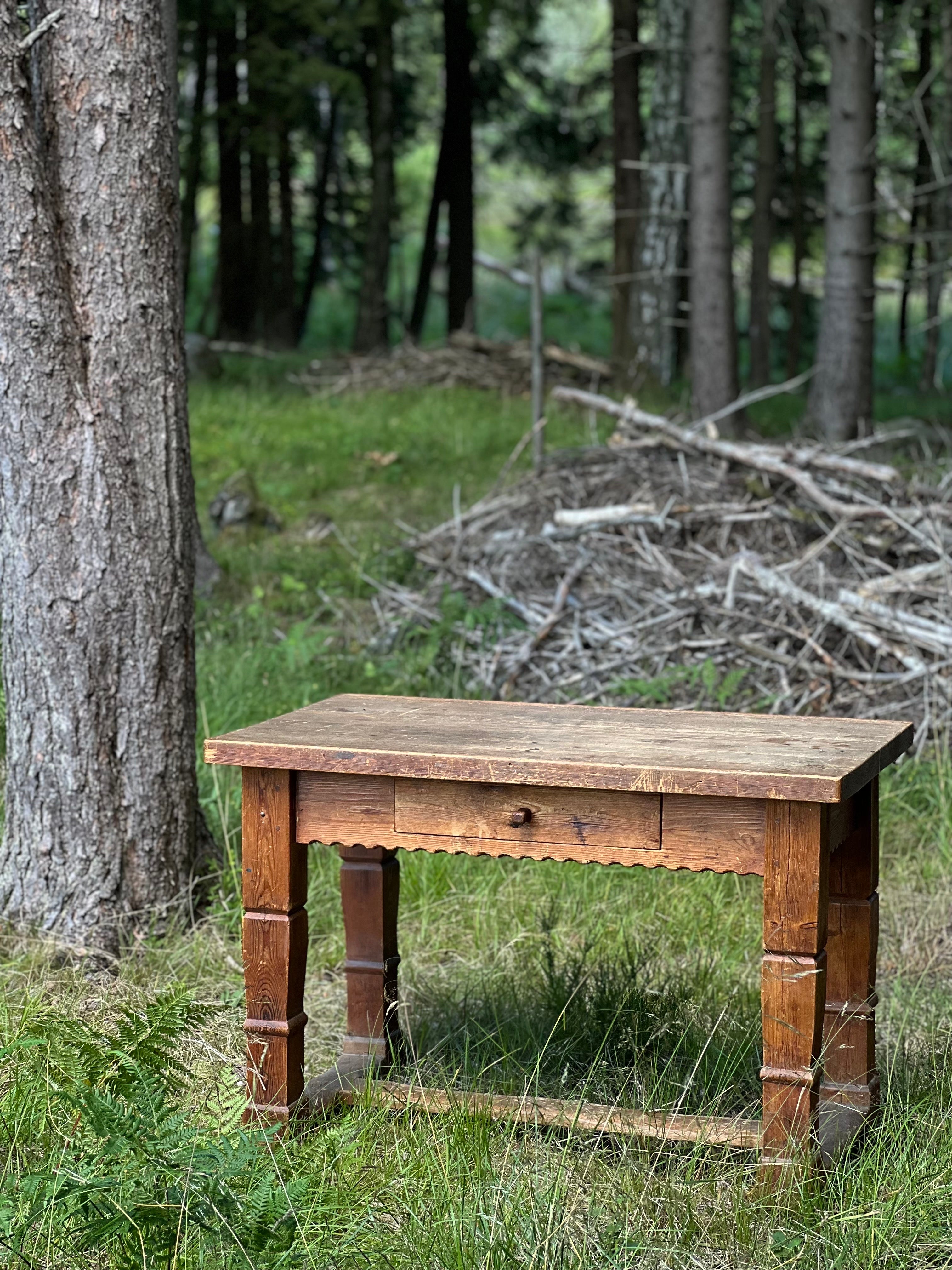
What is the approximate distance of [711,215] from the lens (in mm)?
10383

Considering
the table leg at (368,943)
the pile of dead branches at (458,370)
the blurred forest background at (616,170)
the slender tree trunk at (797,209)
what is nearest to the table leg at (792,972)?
the table leg at (368,943)

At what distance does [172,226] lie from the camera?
4.30 metres

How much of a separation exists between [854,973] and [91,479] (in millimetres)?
2456

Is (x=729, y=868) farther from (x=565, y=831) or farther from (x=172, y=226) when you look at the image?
(x=172, y=226)

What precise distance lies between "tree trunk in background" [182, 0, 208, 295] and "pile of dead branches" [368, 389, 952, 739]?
787cm

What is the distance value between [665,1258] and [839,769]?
0.99 m

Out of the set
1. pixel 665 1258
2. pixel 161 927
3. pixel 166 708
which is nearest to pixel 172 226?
pixel 166 708

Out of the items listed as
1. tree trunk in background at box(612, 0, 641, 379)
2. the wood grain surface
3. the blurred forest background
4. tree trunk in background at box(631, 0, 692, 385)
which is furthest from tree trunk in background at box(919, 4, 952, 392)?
the wood grain surface

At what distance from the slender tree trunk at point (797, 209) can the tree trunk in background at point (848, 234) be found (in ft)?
24.3

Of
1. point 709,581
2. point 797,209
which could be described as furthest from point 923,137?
point 709,581

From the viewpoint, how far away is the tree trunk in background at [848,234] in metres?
9.93

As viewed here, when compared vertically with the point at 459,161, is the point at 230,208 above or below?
below

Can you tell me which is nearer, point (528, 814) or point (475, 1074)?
point (528, 814)

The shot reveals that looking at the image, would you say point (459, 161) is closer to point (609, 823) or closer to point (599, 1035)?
point (599, 1035)
